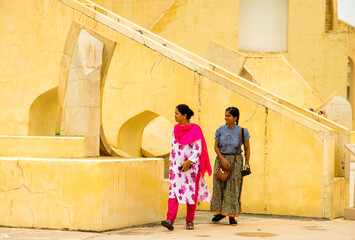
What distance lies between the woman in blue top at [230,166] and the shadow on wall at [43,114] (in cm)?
505

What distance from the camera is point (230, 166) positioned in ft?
25.5

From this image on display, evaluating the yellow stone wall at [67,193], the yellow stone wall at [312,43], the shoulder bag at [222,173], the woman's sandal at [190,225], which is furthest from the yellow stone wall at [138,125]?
the yellow stone wall at [312,43]

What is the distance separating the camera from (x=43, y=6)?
11.8 meters

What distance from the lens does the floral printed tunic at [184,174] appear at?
724cm

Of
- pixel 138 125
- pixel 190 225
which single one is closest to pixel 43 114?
pixel 138 125

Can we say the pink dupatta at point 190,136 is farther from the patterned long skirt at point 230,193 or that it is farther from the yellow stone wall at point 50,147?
the yellow stone wall at point 50,147

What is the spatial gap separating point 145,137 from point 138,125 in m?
1.80

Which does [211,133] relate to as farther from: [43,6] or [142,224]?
[43,6]

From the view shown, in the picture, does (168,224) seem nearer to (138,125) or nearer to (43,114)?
(138,125)

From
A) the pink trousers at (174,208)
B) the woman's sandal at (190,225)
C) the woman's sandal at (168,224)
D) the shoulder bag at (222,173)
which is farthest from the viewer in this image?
the shoulder bag at (222,173)

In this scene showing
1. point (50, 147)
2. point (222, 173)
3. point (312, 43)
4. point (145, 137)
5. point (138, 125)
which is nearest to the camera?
point (50, 147)

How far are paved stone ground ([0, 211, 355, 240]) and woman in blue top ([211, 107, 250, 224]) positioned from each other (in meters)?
0.22

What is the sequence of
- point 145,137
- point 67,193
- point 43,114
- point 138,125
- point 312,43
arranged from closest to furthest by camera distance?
point 67,193 < point 138,125 < point 43,114 < point 145,137 < point 312,43

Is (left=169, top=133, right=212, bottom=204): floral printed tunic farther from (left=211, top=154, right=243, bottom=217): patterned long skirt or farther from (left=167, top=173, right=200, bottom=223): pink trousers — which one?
(left=211, top=154, right=243, bottom=217): patterned long skirt
